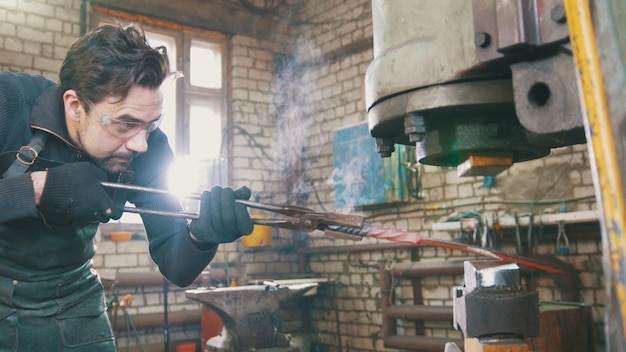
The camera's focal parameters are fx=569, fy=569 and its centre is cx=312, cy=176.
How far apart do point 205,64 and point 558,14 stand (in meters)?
6.99

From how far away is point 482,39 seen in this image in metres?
1.14

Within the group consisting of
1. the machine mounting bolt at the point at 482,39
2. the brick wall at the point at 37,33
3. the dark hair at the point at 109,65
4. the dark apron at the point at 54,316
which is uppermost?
the brick wall at the point at 37,33

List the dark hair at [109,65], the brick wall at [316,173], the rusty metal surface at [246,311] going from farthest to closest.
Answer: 1. the brick wall at [316,173]
2. the rusty metal surface at [246,311]
3. the dark hair at [109,65]

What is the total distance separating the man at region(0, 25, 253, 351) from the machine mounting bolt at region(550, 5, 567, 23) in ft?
4.00

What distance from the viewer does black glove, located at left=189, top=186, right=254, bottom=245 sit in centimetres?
192

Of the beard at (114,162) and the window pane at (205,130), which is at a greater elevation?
the window pane at (205,130)

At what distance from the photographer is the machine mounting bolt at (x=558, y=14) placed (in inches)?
38.3

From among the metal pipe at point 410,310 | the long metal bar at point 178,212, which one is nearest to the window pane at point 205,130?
the metal pipe at point 410,310

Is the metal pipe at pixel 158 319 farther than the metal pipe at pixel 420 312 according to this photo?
Yes

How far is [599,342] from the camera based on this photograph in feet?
15.2

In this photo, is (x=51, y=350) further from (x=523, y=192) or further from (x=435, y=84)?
(x=523, y=192)

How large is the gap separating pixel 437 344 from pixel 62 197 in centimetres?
475

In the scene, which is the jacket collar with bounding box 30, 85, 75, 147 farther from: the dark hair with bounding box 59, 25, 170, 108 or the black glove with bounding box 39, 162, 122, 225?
the black glove with bounding box 39, 162, 122, 225

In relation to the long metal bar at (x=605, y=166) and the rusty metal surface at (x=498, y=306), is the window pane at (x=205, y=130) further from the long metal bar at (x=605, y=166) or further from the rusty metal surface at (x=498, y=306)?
the long metal bar at (x=605, y=166)
